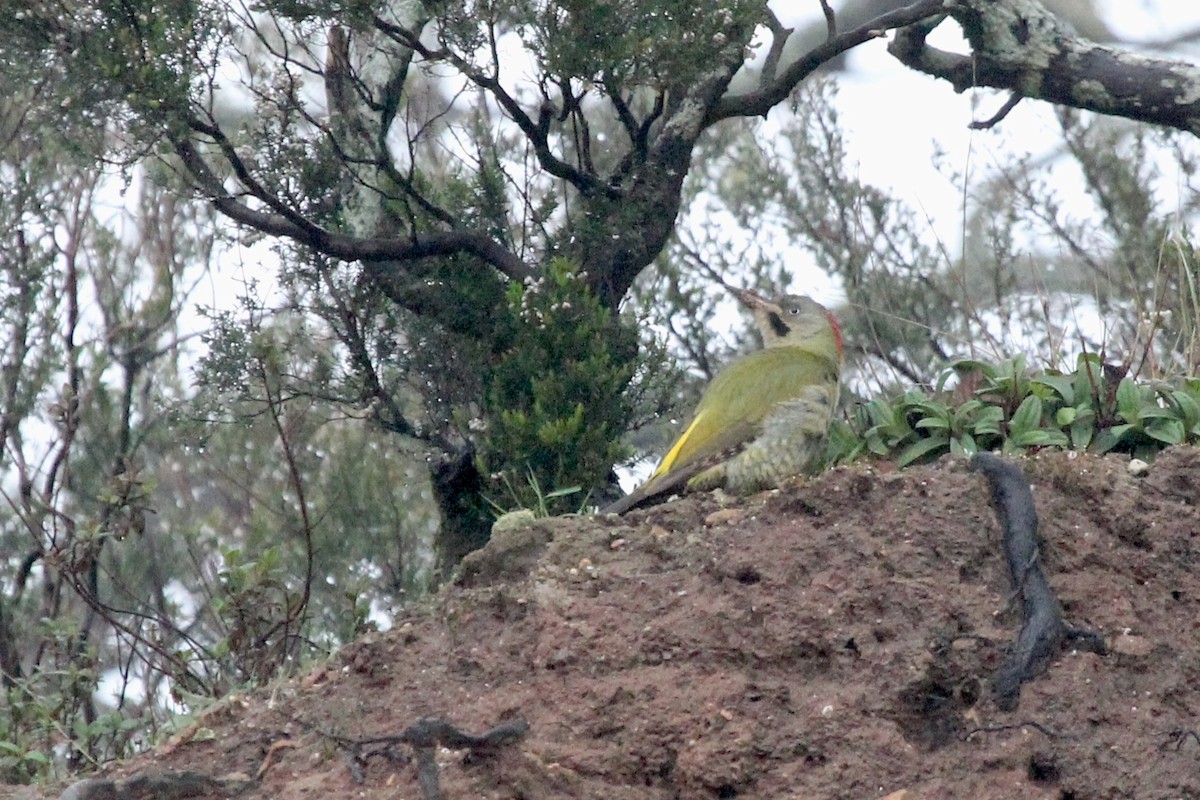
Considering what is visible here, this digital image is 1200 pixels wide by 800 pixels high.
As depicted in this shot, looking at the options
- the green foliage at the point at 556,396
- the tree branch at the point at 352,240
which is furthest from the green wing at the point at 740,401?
the tree branch at the point at 352,240

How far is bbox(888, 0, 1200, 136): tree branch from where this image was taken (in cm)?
788

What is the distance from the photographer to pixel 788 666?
395 cm

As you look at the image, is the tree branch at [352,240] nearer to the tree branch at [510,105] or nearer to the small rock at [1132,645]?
the tree branch at [510,105]

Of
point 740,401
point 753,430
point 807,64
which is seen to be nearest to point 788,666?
point 753,430

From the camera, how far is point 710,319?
9984mm

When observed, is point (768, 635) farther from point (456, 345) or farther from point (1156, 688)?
point (456, 345)

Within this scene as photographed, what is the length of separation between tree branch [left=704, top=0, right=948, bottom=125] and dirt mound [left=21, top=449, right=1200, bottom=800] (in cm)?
293

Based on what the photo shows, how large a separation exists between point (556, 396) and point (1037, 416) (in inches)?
70.5

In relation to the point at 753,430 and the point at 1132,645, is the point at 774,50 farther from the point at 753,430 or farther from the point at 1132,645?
the point at 1132,645

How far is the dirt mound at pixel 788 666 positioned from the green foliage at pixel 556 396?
1.32m

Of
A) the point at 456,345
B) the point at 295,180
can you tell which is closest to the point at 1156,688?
the point at 456,345

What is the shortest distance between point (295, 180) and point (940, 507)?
3.70 metres

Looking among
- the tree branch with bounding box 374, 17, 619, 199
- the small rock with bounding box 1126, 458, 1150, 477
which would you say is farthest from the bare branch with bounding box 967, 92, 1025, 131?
the small rock with bounding box 1126, 458, 1150, 477

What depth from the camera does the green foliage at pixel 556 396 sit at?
6059 mm
